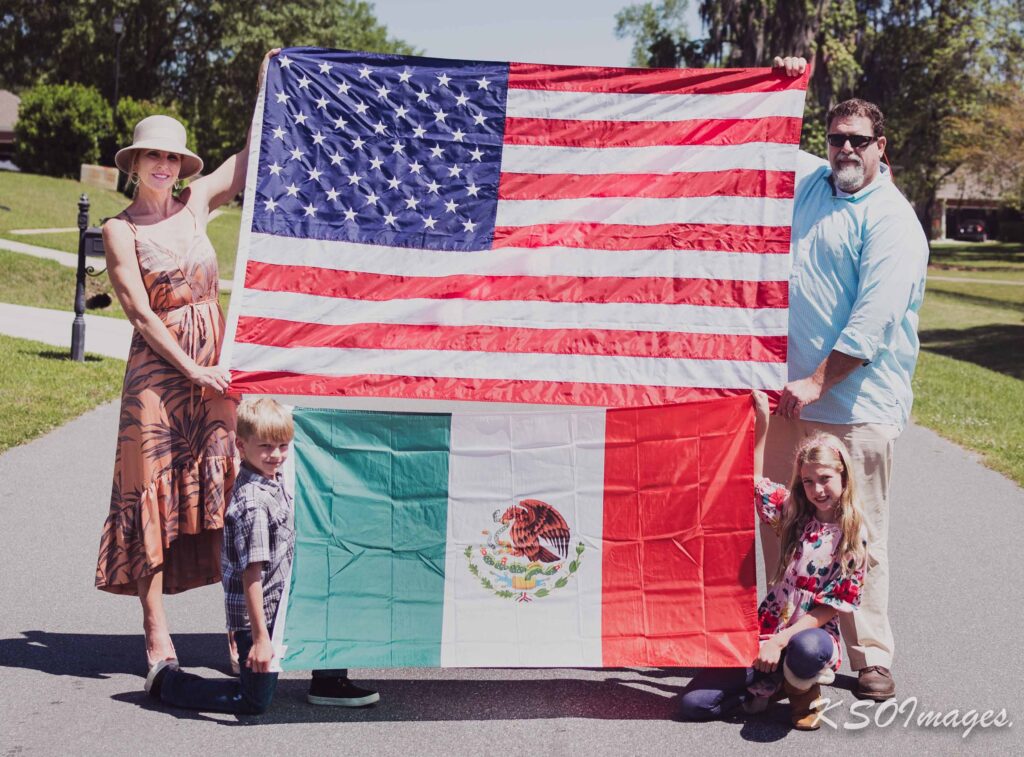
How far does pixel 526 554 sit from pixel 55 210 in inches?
1010

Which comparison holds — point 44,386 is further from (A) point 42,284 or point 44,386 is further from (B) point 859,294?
(B) point 859,294

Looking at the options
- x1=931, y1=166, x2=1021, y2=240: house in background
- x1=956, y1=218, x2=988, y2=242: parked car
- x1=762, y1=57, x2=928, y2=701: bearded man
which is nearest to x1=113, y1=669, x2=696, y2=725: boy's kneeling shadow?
x1=762, y1=57, x2=928, y2=701: bearded man

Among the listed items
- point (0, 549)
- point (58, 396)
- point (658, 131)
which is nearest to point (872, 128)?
point (658, 131)

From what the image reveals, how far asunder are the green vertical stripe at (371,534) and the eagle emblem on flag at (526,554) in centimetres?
19

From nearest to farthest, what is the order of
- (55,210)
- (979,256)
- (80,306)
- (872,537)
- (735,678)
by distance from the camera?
(735,678), (872,537), (80,306), (55,210), (979,256)

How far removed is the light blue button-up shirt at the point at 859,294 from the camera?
15.5ft

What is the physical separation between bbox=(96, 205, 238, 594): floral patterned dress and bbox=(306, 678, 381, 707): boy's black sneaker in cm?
76

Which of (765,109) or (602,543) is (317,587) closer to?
(602,543)

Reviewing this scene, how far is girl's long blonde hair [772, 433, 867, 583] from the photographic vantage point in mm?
4488

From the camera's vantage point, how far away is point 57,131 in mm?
37250

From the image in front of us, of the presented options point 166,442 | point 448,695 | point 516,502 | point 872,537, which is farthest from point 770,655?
point 166,442

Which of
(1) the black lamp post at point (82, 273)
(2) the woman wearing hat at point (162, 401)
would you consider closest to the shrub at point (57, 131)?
(1) the black lamp post at point (82, 273)

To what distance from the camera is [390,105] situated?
17.2 ft

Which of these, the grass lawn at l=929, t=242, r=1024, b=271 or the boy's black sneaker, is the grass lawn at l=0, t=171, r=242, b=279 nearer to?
the boy's black sneaker
